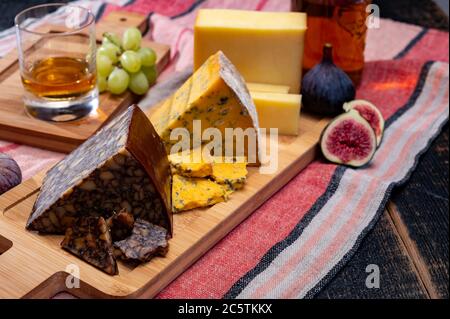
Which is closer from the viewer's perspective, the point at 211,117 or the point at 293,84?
the point at 211,117

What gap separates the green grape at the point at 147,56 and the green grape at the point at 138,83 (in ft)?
0.16

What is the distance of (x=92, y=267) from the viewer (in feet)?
5.43

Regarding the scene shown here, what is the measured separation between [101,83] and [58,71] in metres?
0.18

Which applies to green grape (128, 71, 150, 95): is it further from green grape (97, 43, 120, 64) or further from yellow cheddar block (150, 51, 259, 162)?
yellow cheddar block (150, 51, 259, 162)

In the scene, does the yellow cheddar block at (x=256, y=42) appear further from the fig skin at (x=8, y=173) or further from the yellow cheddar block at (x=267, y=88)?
the fig skin at (x=8, y=173)

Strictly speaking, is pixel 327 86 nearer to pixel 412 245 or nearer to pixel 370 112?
pixel 370 112

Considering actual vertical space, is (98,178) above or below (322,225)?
above

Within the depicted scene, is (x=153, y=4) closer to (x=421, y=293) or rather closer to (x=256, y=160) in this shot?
(x=256, y=160)

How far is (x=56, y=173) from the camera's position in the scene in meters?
1.87

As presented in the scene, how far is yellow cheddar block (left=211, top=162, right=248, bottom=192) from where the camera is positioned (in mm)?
1938

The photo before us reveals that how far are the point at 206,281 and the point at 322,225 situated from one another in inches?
15.0

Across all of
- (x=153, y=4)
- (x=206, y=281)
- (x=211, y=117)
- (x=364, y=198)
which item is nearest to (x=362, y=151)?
(x=364, y=198)

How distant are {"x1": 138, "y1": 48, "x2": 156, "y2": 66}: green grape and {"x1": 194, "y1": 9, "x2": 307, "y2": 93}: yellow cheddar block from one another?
0.74 ft

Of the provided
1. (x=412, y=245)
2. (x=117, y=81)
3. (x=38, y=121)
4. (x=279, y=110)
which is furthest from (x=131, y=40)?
(x=412, y=245)
